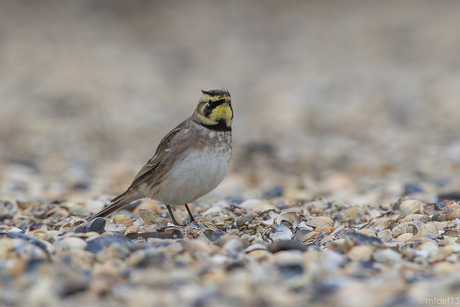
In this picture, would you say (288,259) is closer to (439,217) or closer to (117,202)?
(439,217)

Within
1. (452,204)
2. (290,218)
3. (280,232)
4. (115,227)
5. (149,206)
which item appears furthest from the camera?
(149,206)

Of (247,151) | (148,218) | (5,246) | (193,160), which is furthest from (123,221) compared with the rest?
(247,151)

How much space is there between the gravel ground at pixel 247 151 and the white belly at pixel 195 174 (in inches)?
12.5

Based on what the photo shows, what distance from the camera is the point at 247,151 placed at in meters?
9.83

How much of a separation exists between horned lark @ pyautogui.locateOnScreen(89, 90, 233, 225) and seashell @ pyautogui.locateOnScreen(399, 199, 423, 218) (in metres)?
1.68

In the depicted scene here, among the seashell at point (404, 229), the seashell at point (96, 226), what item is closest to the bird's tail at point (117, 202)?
the seashell at point (96, 226)

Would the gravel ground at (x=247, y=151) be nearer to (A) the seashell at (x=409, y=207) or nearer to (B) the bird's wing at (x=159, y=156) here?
(A) the seashell at (x=409, y=207)

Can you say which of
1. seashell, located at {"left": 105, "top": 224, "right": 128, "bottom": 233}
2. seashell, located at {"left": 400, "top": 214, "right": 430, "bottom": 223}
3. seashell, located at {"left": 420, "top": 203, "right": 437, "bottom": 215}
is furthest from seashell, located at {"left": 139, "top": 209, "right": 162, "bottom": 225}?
seashell, located at {"left": 420, "top": 203, "right": 437, "bottom": 215}

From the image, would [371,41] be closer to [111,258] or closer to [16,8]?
[16,8]

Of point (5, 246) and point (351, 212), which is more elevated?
point (351, 212)

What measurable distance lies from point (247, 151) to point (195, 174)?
457cm

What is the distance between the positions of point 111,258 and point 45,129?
8888mm

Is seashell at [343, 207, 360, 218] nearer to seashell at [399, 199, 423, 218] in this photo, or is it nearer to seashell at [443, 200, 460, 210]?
seashell at [399, 199, 423, 218]

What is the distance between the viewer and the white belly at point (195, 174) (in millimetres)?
5312
